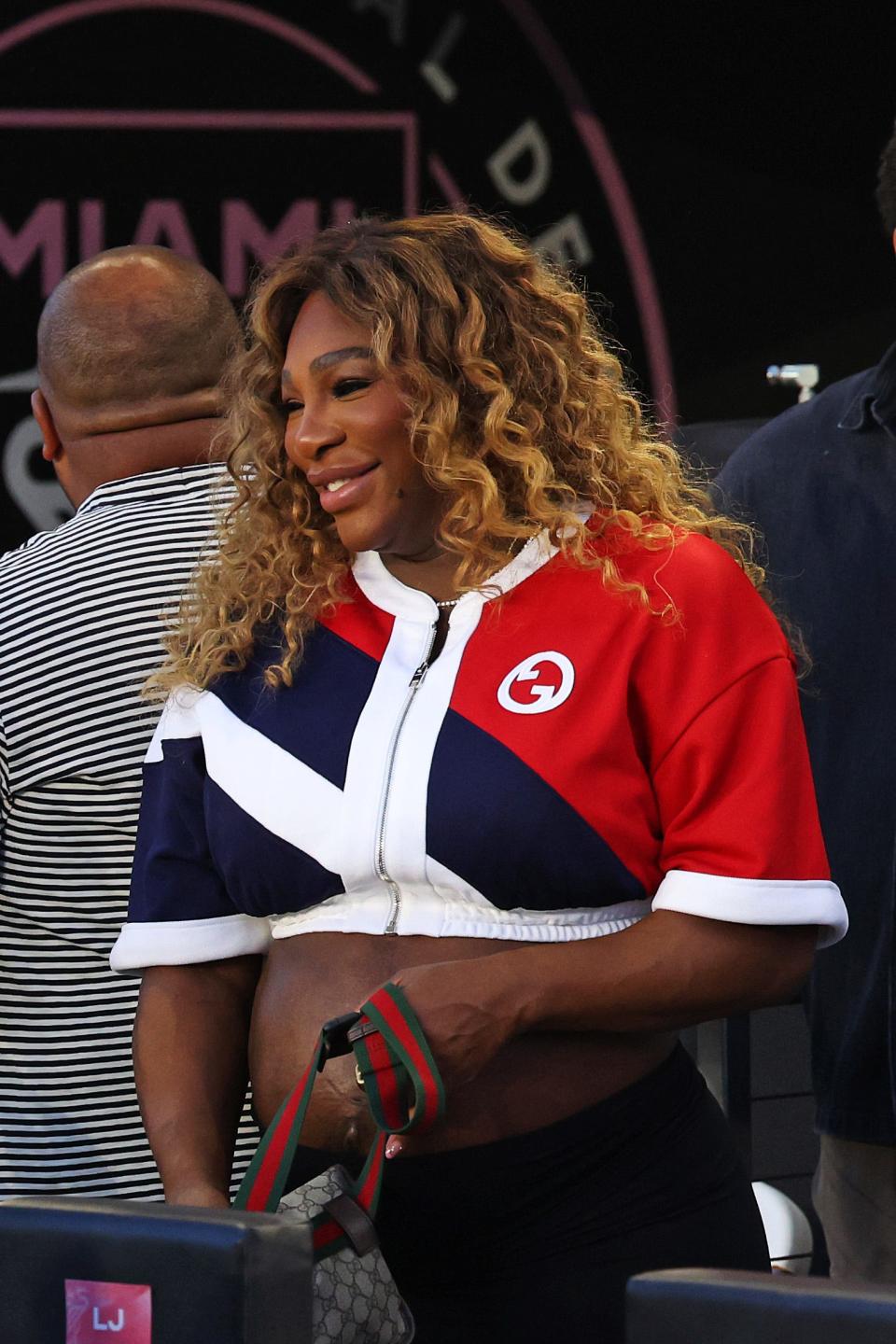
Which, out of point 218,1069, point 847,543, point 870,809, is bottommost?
point 218,1069

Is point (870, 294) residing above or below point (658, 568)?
above

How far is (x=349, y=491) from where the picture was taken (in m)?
1.66

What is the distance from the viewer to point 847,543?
7.59ft

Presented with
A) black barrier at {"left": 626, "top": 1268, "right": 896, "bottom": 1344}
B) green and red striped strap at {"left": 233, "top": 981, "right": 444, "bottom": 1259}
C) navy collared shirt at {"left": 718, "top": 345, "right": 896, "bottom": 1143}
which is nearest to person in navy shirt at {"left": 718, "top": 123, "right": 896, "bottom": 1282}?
navy collared shirt at {"left": 718, "top": 345, "right": 896, "bottom": 1143}

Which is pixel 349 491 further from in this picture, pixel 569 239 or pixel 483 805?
pixel 569 239

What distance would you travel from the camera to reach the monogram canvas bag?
4.57ft

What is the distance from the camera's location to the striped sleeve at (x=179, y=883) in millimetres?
1675

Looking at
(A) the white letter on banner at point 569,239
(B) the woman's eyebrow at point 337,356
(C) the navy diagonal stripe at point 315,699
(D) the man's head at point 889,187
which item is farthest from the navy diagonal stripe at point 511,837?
(A) the white letter on banner at point 569,239

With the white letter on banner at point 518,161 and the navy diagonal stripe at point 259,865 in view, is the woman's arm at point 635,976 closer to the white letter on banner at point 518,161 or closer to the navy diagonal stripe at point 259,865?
the navy diagonal stripe at point 259,865

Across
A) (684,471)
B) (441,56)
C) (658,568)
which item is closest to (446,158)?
(441,56)

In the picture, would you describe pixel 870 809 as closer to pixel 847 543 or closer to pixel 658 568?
pixel 847 543

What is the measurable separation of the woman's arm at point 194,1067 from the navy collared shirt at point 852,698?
83 centimetres

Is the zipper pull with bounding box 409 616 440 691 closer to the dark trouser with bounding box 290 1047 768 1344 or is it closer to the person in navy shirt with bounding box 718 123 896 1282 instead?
the dark trouser with bounding box 290 1047 768 1344

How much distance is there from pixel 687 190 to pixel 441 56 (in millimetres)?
606
